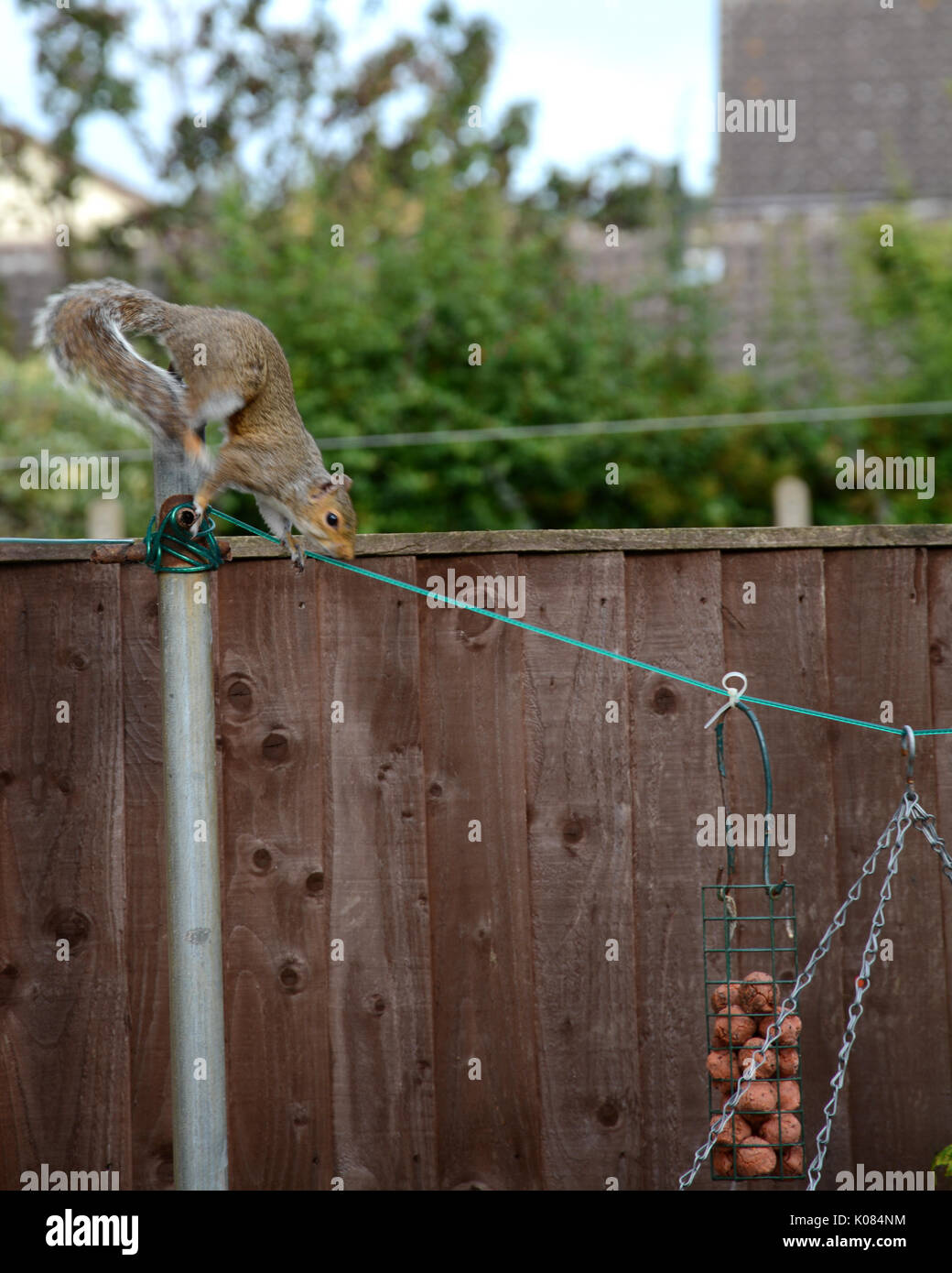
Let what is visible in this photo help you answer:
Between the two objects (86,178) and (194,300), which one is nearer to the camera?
(194,300)

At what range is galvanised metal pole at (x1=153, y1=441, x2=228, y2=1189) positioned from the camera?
6.93ft

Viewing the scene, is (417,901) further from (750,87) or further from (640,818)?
(750,87)

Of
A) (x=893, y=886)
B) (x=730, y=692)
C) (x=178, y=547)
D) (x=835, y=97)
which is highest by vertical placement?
(x=835, y=97)

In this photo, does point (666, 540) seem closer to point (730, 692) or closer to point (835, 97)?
point (730, 692)

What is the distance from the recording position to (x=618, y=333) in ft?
22.8

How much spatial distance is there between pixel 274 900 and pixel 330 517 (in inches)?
33.5

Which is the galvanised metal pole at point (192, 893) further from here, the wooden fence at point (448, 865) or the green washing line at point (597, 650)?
the wooden fence at point (448, 865)

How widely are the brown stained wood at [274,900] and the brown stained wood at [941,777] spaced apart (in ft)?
4.14

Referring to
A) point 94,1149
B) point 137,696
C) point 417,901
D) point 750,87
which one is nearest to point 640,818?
point 417,901

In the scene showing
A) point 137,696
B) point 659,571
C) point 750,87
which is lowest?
point 137,696

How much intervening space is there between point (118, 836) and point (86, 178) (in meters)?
8.55

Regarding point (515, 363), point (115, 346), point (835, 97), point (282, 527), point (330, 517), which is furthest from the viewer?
point (835, 97)

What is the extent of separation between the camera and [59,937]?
2.70 meters

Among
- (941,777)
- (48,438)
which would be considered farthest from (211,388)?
(48,438)
